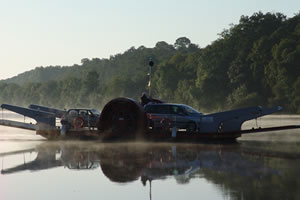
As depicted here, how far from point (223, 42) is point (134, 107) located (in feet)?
330

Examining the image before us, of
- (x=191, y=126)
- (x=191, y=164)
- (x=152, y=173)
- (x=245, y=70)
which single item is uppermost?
(x=245, y=70)

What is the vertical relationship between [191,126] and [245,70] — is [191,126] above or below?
below

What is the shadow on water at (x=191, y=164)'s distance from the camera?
13.4 meters

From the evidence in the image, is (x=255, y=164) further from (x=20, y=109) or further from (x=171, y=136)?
(x=20, y=109)

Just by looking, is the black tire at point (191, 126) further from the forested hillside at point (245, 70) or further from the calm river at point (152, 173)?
the forested hillside at point (245, 70)

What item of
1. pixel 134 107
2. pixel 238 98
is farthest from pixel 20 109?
pixel 238 98

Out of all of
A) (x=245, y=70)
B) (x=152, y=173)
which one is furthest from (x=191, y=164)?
(x=245, y=70)

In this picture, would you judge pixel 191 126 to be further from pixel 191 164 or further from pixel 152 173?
pixel 152 173

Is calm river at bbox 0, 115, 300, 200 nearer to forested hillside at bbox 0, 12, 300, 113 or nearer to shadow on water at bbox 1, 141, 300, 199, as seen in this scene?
shadow on water at bbox 1, 141, 300, 199

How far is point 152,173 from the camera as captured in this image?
51.5 ft

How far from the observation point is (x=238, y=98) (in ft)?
352

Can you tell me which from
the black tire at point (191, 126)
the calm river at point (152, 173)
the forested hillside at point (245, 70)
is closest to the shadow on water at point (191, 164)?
the calm river at point (152, 173)

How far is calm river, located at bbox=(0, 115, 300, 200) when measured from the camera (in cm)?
1267

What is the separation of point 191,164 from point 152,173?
2.44m
